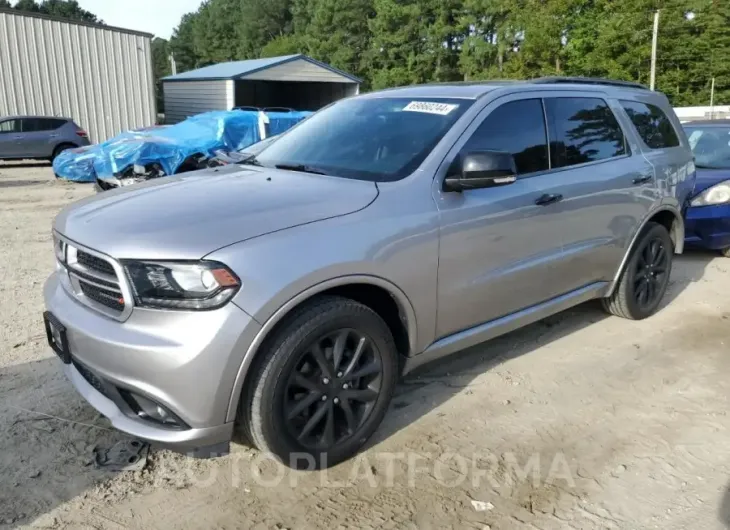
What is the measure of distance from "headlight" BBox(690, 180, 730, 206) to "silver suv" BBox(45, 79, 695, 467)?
3.03m

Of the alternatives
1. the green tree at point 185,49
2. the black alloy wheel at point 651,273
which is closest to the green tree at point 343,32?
the green tree at point 185,49

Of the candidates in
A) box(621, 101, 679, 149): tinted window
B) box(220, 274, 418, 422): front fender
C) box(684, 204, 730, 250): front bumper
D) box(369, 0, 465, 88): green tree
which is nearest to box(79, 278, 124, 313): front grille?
box(220, 274, 418, 422): front fender

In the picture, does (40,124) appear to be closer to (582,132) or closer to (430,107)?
(430,107)

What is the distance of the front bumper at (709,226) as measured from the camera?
6.94 meters

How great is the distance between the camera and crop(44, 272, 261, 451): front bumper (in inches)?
99.7

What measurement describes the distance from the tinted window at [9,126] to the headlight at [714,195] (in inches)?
690

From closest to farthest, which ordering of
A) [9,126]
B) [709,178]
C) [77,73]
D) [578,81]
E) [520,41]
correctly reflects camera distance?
[578,81] < [709,178] < [9,126] < [77,73] < [520,41]

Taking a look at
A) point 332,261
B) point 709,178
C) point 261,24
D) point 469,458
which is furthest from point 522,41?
point 332,261

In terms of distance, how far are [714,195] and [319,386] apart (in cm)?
585

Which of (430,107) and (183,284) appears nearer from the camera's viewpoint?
(183,284)

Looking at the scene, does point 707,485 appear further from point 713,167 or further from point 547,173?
point 713,167

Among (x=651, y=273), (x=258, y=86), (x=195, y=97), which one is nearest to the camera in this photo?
(x=651, y=273)

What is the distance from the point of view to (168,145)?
1234 cm

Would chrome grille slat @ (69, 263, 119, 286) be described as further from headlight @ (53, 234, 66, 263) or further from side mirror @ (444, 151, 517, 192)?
side mirror @ (444, 151, 517, 192)
